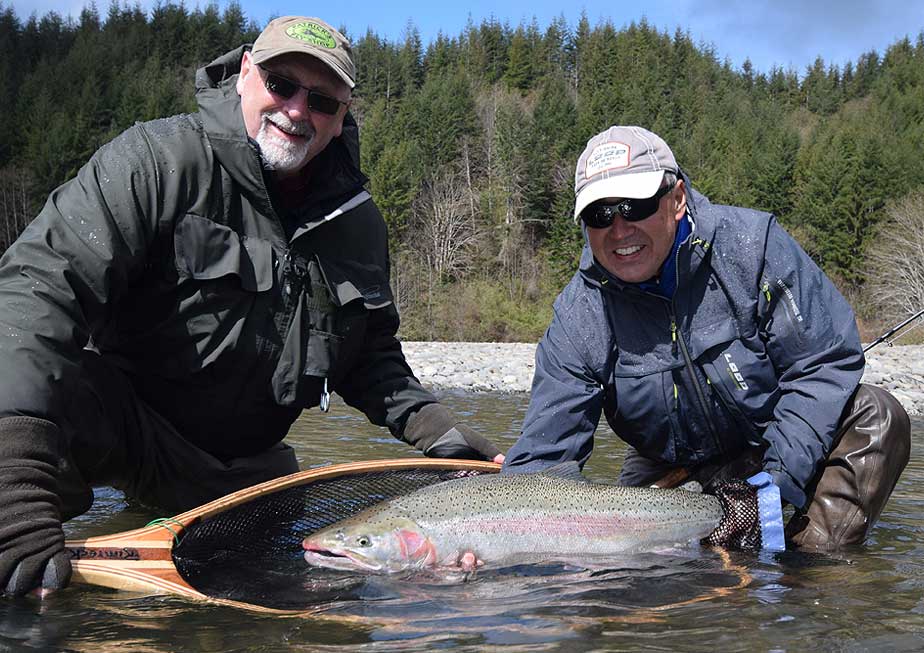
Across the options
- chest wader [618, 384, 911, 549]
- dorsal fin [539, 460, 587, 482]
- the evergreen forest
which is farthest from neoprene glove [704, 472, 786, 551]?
the evergreen forest

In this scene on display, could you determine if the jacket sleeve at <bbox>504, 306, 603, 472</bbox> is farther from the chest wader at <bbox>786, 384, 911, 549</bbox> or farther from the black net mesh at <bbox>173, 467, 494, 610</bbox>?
the chest wader at <bbox>786, 384, 911, 549</bbox>

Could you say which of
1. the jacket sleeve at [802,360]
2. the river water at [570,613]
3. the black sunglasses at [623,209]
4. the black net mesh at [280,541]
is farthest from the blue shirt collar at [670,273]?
the black net mesh at [280,541]

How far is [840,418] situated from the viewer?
3842mm

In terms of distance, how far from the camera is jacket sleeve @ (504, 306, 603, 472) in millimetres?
3918

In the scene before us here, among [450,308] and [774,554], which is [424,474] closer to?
[774,554]

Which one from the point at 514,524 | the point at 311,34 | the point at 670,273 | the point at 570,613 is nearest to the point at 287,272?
the point at 311,34

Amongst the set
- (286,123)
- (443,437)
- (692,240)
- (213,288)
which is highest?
(286,123)

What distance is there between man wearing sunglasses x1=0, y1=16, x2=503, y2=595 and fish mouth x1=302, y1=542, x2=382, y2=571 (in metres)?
0.83

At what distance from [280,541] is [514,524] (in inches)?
38.9

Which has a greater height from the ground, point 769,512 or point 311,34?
point 311,34

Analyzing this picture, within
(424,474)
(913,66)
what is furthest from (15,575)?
(913,66)

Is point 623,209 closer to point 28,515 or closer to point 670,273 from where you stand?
point 670,273

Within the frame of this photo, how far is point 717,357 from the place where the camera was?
387 cm

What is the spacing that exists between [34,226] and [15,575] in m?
1.28
